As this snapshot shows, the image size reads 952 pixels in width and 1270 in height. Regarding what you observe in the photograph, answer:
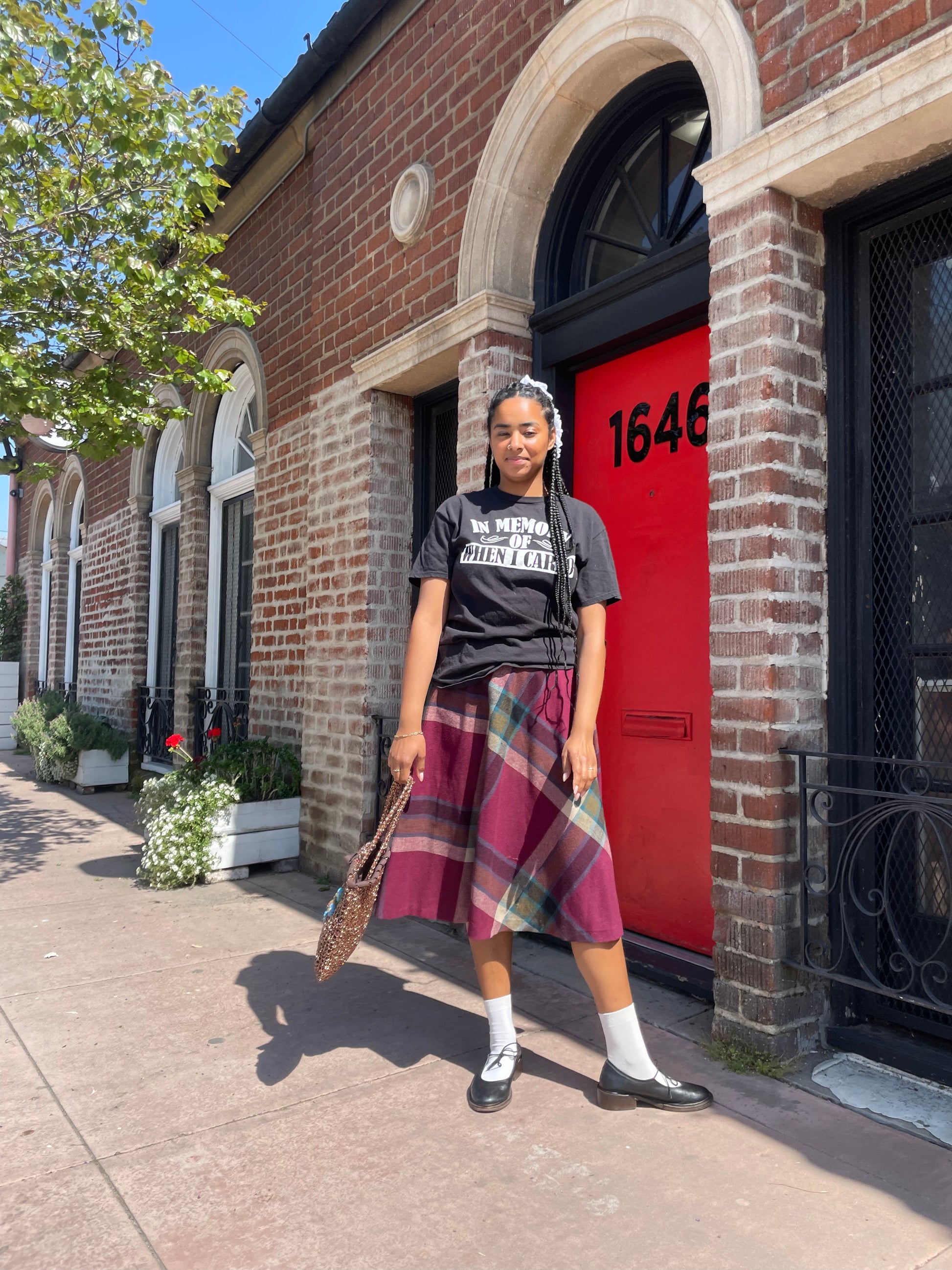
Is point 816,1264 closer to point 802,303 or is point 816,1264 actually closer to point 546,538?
point 546,538

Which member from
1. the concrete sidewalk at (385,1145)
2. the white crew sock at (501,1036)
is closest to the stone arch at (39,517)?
the concrete sidewalk at (385,1145)

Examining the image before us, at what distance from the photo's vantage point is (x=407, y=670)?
8.93 feet

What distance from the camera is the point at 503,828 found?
2648 mm

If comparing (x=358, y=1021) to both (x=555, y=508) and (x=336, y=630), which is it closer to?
(x=555, y=508)

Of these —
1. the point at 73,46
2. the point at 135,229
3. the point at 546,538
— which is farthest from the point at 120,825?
the point at 546,538

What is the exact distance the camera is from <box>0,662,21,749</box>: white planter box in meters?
14.2

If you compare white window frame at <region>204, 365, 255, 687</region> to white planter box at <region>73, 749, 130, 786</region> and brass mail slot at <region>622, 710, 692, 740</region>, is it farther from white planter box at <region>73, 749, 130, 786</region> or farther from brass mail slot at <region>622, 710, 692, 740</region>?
brass mail slot at <region>622, 710, 692, 740</region>

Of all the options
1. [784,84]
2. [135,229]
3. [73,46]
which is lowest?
[784,84]

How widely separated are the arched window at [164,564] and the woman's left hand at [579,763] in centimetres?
741

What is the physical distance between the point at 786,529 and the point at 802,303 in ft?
2.43

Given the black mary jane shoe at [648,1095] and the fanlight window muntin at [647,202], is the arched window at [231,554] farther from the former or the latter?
the black mary jane shoe at [648,1095]

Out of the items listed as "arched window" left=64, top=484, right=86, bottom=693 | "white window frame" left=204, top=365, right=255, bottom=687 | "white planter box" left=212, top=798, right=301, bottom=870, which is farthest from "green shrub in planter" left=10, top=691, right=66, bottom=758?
"white planter box" left=212, top=798, right=301, bottom=870

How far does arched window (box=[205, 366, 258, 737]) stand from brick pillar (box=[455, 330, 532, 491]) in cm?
321

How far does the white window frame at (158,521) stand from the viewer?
31.5ft
